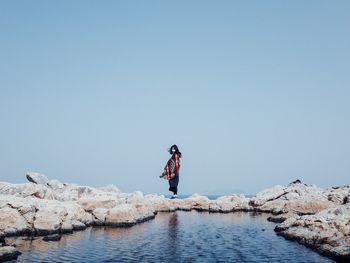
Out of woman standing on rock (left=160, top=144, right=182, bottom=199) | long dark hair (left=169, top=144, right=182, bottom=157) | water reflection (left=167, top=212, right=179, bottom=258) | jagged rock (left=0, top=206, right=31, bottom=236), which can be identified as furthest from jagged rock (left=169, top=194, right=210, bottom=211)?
jagged rock (left=0, top=206, right=31, bottom=236)

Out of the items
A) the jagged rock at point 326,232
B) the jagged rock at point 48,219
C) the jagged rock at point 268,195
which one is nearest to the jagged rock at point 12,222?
the jagged rock at point 48,219

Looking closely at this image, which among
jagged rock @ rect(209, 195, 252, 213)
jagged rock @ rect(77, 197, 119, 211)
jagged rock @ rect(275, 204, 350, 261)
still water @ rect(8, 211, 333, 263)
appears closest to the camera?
still water @ rect(8, 211, 333, 263)

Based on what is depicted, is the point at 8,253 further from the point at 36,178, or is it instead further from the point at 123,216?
the point at 36,178

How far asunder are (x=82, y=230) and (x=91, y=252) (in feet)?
30.2

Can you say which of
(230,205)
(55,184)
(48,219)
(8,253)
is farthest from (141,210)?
(8,253)

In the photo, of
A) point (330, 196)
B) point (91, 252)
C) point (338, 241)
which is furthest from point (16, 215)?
point (330, 196)

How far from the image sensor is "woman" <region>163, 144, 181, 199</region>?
163 ft

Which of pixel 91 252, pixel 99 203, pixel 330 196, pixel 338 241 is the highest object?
pixel 330 196

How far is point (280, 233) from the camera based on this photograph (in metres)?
30.3

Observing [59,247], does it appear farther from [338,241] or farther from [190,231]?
[338,241]

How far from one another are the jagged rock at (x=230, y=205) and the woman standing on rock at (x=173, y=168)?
6.18 m

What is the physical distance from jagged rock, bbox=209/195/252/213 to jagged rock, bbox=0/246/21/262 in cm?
3347

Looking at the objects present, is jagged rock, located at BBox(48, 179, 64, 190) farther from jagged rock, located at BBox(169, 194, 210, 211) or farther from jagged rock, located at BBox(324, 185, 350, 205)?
jagged rock, located at BBox(324, 185, 350, 205)

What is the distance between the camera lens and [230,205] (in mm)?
52156
